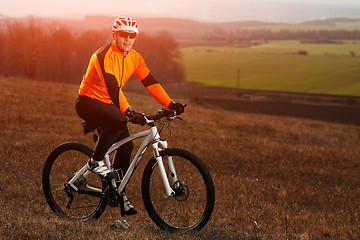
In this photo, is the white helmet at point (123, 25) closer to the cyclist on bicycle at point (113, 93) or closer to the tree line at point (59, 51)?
the cyclist on bicycle at point (113, 93)

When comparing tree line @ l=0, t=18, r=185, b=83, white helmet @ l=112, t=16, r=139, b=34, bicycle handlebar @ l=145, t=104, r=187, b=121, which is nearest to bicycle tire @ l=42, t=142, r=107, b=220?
bicycle handlebar @ l=145, t=104, r=187, b=121

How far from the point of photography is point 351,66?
127938mm

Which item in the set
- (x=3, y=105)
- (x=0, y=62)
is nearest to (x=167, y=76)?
(x=0, y=62)

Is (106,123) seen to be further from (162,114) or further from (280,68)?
(280,68)

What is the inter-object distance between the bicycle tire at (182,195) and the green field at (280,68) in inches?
3565

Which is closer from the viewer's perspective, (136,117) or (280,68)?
(136,117)

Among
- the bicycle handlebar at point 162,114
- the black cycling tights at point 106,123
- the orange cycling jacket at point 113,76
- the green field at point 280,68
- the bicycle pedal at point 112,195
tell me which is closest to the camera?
the bicycle handlebar at point 162,114

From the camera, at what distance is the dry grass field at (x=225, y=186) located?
5145 mm

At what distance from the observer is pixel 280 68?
129125 millimetres

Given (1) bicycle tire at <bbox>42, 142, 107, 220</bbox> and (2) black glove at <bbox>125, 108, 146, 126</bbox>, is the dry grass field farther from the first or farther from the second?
(2) black glove at <bbox>125, 108, 146, 126</bbox>

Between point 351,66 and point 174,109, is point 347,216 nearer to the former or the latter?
point 174,109

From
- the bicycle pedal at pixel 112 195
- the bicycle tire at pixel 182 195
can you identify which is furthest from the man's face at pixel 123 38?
the bicycle pedal at pixel 112 195

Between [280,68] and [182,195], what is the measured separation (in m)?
129

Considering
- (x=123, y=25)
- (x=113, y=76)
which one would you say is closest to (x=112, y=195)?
(x=113, y=76)
